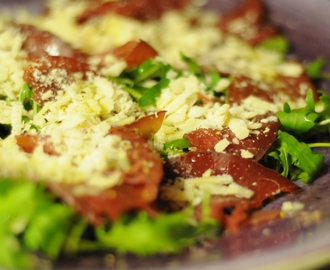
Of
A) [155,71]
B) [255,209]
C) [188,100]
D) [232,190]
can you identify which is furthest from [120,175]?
[155,71]

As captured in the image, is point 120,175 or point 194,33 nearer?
point 120,175

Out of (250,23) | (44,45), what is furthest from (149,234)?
(250,23)

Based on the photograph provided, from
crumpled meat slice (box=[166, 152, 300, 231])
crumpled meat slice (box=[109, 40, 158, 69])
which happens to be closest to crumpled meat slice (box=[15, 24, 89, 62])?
crumpled meat slice (box=[109, 40, 158, 69])

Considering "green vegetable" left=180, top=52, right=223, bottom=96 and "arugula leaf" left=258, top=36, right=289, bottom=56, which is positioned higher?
"green vegetable" left=180, top=52, right=223, bottom=96

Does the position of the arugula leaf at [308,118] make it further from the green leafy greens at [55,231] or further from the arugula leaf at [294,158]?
the green leafy greens at [55,231]

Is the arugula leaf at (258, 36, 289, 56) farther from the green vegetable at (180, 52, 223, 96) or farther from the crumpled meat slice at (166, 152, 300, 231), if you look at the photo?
the crumpled meat slice at (166, 152, 300, 231)

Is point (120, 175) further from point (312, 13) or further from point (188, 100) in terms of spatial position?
point (312, 13)
